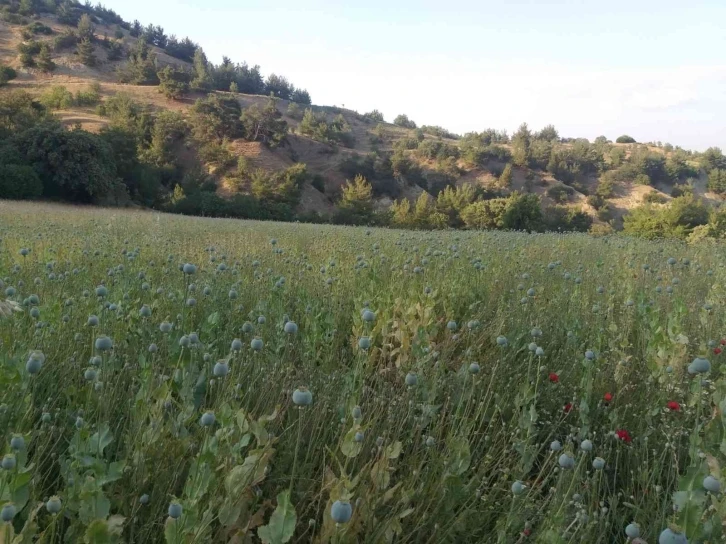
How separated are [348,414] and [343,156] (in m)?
51.6

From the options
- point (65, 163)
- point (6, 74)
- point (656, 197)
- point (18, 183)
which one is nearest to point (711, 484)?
point (18, 183)

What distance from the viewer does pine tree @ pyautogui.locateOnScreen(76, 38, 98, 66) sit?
54.4m

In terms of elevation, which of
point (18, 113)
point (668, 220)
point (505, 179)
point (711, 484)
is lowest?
point (711, 484)

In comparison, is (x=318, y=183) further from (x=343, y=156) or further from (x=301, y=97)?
(x=301, y=97)

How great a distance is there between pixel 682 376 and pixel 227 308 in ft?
8.67

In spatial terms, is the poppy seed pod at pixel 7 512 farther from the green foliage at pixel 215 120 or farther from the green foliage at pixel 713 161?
Answer: the green foliage at pixel 713 161

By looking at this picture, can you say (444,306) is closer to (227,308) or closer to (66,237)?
(227,308)

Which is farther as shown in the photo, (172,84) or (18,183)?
(172,84)

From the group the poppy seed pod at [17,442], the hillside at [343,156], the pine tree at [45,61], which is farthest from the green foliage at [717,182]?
the pine tree at [45,61]

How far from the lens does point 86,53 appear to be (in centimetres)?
5484

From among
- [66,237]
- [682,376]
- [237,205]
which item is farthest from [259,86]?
[682,376]

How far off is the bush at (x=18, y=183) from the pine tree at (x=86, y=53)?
3669 cm

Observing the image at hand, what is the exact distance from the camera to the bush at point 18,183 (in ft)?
75.7

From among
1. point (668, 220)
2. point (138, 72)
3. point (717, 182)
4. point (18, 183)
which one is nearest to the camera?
point (668, 220)
